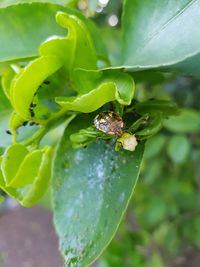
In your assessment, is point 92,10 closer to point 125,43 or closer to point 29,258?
point 125,43

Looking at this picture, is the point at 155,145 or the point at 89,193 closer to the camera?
the point at 89,193

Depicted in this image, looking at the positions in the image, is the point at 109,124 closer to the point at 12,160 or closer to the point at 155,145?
the point at 12,160

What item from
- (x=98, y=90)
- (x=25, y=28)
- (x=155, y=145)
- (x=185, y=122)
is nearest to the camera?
(x=98, y=90)

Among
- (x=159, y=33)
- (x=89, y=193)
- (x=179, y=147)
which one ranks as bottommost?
(x=179, y=147)

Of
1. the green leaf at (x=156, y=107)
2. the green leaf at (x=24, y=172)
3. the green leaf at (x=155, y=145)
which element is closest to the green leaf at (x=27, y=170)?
the green leaf at (x=24, y=172)

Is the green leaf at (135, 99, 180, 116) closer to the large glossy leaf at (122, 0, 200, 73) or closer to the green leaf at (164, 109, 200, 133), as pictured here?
the large glossy leaf at (122, 0, 200, 73)

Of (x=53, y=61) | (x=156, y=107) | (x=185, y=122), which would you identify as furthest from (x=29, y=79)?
(x=185, y=122)
